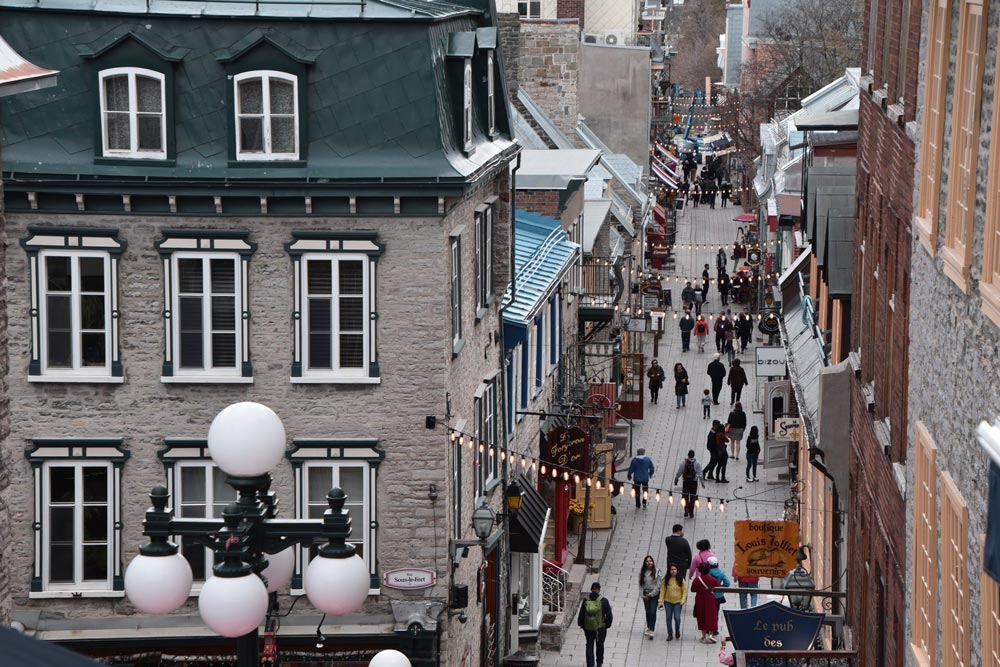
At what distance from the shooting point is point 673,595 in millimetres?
26938

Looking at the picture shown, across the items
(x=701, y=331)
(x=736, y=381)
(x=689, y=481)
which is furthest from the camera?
(x=701, y=331)

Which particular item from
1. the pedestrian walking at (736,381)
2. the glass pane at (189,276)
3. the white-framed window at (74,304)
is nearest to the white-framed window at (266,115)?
the glass pane at (189,276)

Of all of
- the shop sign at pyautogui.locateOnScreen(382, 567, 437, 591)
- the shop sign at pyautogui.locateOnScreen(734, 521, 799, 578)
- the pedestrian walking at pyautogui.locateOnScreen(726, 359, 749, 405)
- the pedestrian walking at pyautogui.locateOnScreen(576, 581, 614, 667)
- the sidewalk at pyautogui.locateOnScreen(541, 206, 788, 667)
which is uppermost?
the shop sign at pyautogui.locateOnScreen(734, 521, 799, 578)

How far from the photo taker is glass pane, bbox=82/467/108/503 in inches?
865

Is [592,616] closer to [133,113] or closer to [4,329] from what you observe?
[133,113]

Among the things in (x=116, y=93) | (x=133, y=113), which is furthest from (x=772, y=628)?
(x=116, y=93)

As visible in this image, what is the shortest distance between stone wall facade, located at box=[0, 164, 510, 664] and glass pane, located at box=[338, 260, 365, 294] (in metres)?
0.24

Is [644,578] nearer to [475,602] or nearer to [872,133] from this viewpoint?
[475,602]

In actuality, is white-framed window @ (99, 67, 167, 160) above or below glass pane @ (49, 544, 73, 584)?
above

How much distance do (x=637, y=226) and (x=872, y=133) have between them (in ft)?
132

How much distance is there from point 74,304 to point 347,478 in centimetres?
390

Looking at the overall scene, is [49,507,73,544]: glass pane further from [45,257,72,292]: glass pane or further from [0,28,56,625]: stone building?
[0,28,56,625]: stone building

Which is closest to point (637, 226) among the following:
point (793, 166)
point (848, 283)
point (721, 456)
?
point (793, 166)

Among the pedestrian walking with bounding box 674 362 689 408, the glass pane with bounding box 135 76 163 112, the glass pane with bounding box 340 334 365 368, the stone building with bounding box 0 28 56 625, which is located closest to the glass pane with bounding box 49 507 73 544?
the glass pane with bounding box 340 334 365 368
